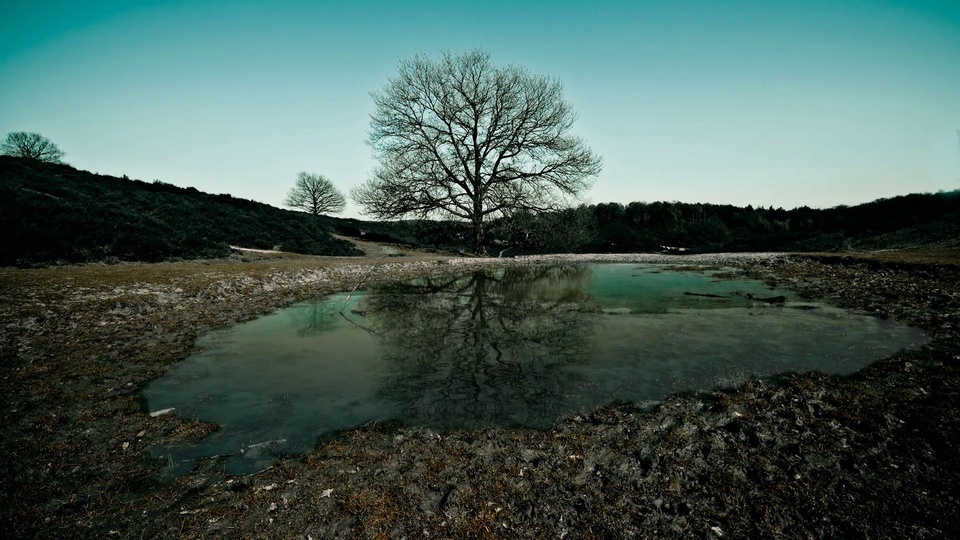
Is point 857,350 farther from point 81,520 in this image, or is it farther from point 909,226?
point 909,226

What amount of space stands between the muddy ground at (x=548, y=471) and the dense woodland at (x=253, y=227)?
16.7 meters

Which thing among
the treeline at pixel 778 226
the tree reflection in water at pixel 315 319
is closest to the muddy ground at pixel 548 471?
the tree reflection in water at pixel 315 319

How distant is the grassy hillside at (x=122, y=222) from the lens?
1568 cm

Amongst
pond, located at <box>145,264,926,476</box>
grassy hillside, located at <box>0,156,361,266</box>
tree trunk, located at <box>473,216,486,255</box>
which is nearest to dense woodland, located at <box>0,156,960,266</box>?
grassy hillside, located at <box>0,156,361,266</box>

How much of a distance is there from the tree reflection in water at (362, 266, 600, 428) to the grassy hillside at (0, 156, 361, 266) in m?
14.5

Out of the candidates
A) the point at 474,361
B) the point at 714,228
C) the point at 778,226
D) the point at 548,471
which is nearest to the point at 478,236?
the point at 474,361

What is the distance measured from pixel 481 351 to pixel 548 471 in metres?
3.36

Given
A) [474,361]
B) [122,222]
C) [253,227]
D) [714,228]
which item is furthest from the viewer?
[714,228]

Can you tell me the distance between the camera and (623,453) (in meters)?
3.35

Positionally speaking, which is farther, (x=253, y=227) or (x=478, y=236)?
(x=253, y=227)

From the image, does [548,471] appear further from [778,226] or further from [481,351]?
[778,226]

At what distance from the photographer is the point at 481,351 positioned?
253 inches

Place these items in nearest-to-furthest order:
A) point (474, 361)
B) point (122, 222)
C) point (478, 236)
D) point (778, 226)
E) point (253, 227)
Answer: point (474, 361), point (122, 222), point (478, 236), point (253, 227), point (778, 226)

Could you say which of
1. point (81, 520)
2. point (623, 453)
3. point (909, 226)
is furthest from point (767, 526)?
point (909, 226)
